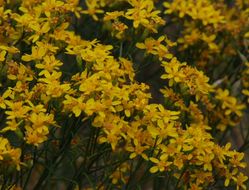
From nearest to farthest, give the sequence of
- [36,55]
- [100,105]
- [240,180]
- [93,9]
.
Result: [100,105], [36,55], [240,180], [93,9]

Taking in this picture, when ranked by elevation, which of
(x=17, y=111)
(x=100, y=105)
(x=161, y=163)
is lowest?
(x=161, y=163)

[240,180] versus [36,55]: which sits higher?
[36,55]

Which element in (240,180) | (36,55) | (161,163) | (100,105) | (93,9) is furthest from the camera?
(93,9)


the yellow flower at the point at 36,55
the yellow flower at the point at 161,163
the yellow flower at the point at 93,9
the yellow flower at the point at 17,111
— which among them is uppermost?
the yellow flower at the point at 93,9

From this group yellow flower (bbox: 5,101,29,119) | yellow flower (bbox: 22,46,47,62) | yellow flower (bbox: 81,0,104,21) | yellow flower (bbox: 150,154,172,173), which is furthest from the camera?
yellow flower (bbox: 81,0,104,21)

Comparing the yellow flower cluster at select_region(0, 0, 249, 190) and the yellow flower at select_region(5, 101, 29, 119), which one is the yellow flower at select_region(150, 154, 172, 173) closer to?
the yellow flower cluster at select_region(0, 0, 249, 190)

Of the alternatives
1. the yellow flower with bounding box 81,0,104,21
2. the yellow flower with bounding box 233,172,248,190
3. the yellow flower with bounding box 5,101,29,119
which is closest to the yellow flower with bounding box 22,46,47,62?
the yellow flower with bounding box 5,101,29,119

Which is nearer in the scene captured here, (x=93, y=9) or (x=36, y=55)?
(x=36, y=55)

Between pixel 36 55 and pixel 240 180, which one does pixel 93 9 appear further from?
pixel 240 180

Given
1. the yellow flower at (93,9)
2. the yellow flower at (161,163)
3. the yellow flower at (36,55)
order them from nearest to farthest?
the yellow flower at (161,163)
the yellow flower at (36,55)
the yellow flower at (93,9)

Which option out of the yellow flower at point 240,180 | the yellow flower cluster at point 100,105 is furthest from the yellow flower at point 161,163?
the yellow flower at point 240,180

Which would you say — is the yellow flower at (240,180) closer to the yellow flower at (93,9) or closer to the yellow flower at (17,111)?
the yellow flower at (17,111)

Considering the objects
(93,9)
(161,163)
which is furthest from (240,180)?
(93,9)
